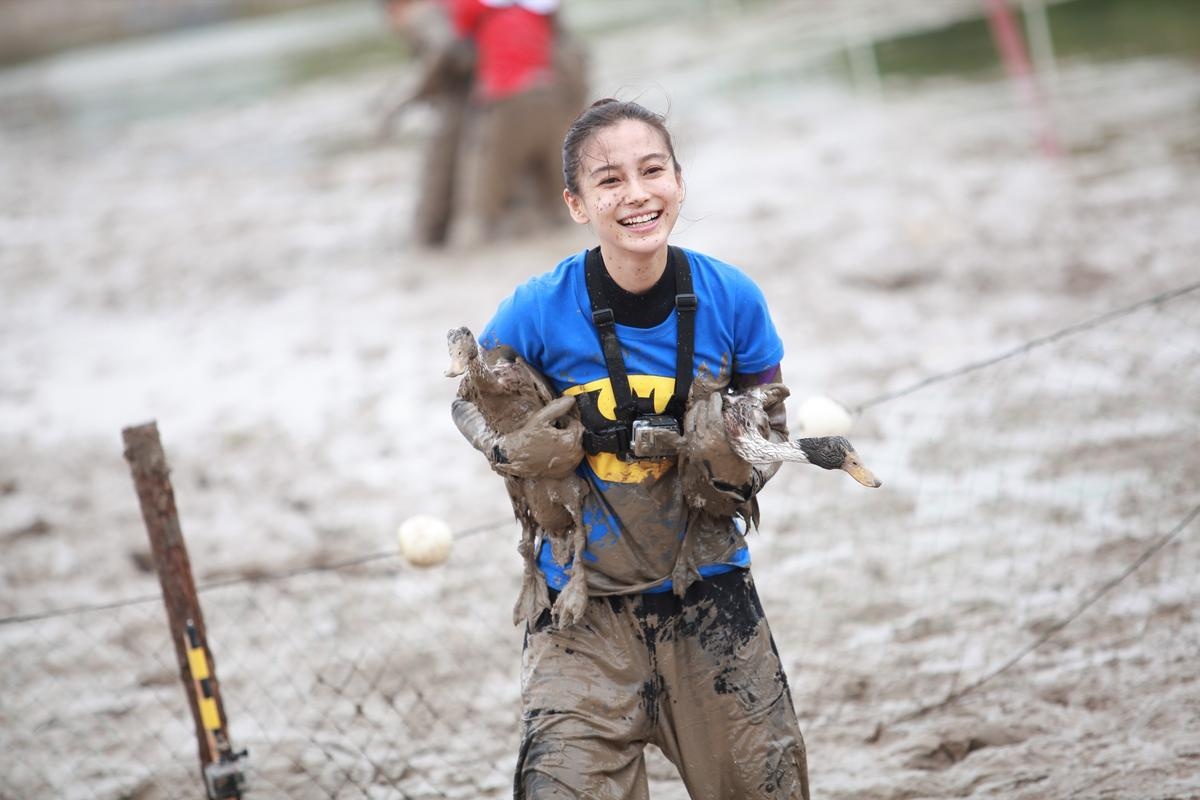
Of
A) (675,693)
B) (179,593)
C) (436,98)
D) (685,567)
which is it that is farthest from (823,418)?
(436,98)

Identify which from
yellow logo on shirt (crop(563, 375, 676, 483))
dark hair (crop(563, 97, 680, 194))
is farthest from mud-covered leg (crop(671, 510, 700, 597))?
dark hair (crop(563, 97, 680, 194))

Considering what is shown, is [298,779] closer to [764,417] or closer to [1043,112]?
[764,417]

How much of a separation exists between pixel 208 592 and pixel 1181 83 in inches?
310

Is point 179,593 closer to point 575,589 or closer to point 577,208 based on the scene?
point 575,589

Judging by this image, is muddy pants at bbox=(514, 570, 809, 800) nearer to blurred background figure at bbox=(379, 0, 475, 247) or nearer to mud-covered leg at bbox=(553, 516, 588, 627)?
mud-covered leg at bbox=(553, 516, 588, 627)

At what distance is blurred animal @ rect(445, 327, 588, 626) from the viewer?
265 centimetres

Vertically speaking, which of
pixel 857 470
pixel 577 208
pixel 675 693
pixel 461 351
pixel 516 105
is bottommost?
pixel 675 693

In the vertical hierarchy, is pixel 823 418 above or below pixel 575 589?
above

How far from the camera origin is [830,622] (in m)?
4.42

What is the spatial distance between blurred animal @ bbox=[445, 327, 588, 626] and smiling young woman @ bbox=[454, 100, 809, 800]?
1.2 inches

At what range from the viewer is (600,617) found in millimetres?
2748

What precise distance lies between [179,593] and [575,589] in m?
1.28

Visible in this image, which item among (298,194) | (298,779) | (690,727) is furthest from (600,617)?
(298,194)

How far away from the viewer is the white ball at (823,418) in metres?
3.56
